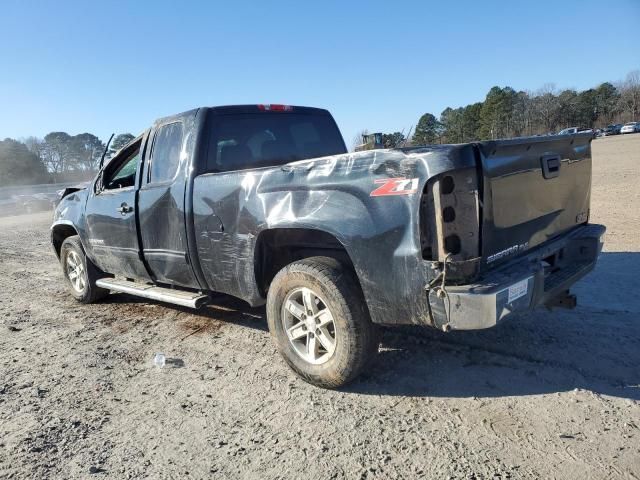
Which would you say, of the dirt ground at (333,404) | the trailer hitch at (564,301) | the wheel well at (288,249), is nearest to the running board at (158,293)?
the dirt ground at (333,404)

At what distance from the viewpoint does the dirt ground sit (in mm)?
2570

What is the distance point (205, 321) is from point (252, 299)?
1506 mm

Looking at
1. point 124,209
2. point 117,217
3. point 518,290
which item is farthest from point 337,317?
point 117,217

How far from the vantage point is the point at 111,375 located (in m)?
3.94

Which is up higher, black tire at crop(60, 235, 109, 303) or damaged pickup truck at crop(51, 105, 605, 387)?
damaged pickup truck at crop(51, 105, 605, 387)

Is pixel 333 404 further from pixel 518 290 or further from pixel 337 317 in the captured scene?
pixel 518 290

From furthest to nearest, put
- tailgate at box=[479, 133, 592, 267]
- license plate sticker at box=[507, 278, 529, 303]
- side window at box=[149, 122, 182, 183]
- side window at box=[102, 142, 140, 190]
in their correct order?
side window at box=[102, 142, 140, 190] < side window at box=[149, 122, 182, 183] < tailgate at box=[479, 133, 592, 267] < license plate sticker at box=[507, 278, 529, 303]

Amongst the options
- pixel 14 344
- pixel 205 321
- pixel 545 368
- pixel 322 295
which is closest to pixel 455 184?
pixel 322 295

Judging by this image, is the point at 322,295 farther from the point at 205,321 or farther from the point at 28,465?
the point at 205,321

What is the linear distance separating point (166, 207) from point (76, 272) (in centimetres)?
285

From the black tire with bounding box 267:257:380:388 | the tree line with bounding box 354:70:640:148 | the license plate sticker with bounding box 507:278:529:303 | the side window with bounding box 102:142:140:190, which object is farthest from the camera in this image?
the tree line with bounding box 354:70:640:148

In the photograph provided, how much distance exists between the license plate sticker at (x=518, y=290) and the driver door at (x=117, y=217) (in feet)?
12.0

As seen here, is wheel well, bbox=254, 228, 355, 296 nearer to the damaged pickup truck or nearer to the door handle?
the damaged pickup truck

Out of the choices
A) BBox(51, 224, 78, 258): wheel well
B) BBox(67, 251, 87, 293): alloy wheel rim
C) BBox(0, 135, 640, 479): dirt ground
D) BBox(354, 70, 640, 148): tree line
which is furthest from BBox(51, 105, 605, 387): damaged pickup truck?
BBox(354, 70, 640, 148): tree line
